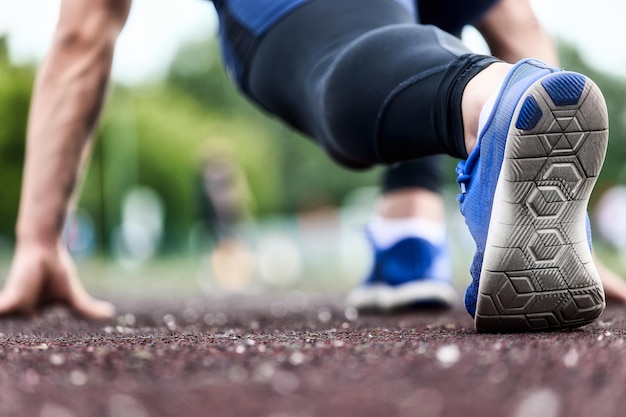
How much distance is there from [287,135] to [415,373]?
39184 millimetres

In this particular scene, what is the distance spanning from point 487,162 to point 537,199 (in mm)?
100

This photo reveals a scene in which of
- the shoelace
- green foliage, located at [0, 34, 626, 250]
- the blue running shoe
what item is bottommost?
green foliage, located at [0, 34, 626, 250]

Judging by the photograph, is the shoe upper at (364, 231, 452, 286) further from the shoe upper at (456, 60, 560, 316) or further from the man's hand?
the shoe upper at (456, 60, 560, 316)

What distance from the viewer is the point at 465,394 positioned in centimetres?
90

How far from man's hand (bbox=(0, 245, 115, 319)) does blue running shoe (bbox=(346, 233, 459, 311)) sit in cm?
79

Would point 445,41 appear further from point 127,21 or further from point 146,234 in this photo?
point 146,234

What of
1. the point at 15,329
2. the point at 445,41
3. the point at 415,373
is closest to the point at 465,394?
the point at 415,373

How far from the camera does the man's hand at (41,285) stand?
2.19 metres

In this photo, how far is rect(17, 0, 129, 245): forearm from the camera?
2285mm

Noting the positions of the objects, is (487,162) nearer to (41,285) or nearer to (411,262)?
(411,262)

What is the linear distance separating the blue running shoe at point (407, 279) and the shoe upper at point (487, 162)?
97 cm

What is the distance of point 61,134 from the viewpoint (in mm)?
2318

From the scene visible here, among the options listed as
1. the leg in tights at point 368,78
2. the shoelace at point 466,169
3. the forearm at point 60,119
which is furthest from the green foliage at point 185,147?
the shoelace at point 466,169

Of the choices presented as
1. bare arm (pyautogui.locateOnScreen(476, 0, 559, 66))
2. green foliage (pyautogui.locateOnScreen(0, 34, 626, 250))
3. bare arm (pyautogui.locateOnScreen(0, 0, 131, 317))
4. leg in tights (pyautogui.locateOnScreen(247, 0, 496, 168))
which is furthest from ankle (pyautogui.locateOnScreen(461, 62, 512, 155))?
green foliage (pyautogui.locateOnScreen(0, 34, 626, 250))
